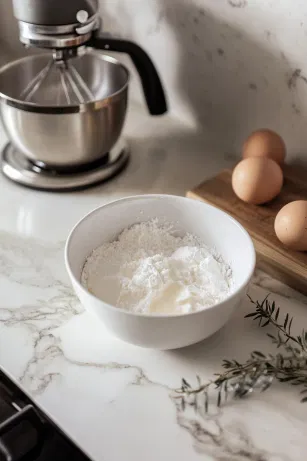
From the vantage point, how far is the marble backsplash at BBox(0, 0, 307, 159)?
937 millimetres

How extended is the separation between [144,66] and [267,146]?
0.26 meters

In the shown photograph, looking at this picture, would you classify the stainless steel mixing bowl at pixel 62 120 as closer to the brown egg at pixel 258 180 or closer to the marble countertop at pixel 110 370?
the marble countertop at pixel 110 370

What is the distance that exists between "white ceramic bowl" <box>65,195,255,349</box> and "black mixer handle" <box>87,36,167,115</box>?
0.98ft

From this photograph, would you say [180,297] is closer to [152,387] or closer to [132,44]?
[152,387]

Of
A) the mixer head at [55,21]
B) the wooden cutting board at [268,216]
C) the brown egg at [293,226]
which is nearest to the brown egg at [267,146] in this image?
the wooden cutting board at [268,216]

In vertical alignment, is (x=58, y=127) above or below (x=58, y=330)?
above

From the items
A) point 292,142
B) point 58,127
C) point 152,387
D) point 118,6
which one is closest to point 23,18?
point 58,127

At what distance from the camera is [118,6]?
3.81ft

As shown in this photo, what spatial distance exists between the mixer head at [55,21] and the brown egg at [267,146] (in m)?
0.31

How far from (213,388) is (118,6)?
794 mm

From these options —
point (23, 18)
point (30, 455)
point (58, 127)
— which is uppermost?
point (23, 18)

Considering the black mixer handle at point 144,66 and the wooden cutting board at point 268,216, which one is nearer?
the wooden cutting board at point 268,216

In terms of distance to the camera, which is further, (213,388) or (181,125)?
(181,125)

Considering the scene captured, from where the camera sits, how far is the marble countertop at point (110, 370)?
62 centimetres
